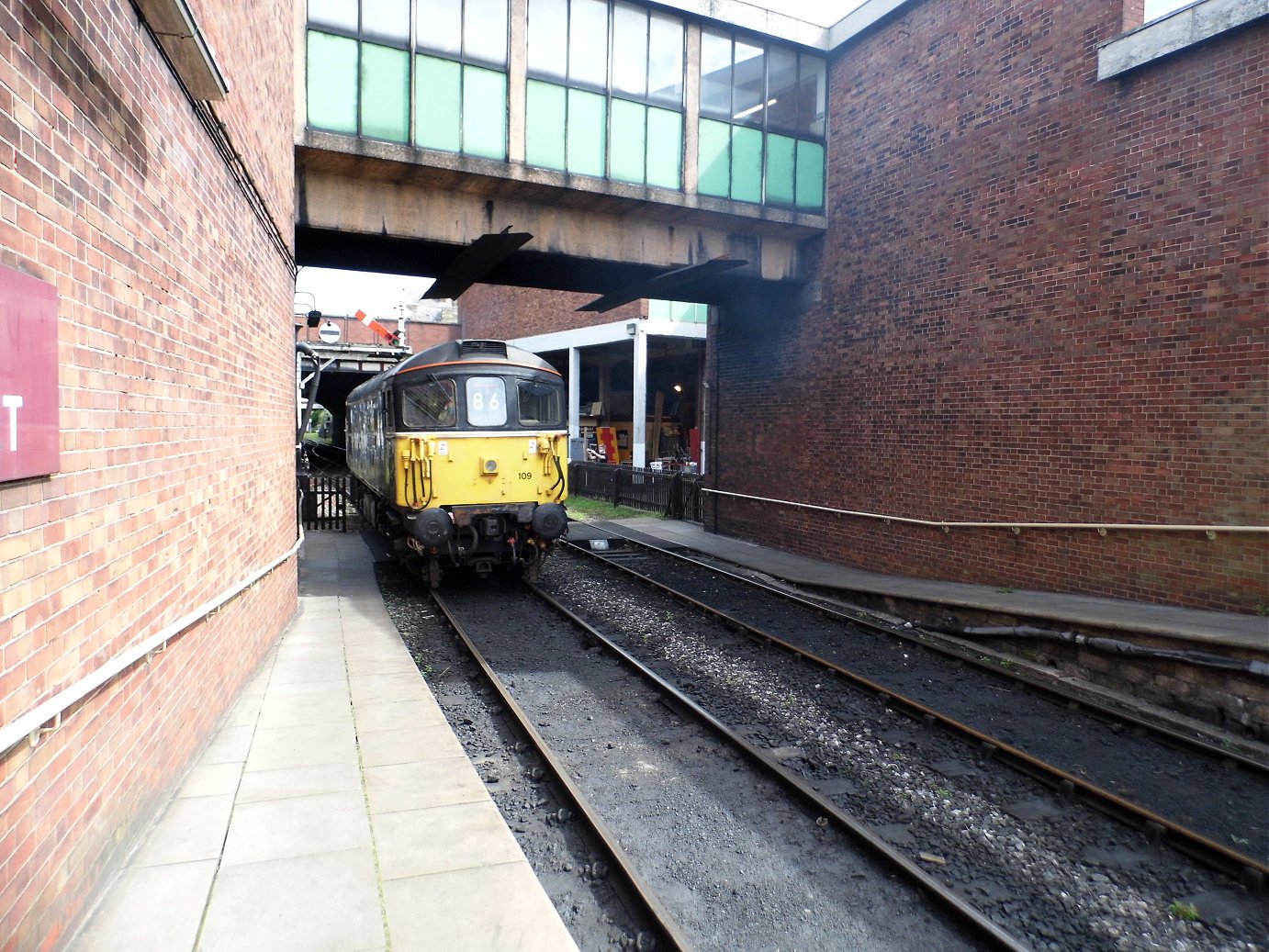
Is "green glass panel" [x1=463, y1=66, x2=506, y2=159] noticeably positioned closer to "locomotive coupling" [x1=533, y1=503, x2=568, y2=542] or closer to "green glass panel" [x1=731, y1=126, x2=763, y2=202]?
"green glass panel" [x1=731, y1=126, x2=763, y2=202]

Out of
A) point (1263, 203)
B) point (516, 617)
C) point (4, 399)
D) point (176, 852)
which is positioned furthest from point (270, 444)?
point (1263, 203)

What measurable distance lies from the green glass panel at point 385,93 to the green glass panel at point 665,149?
3.62 m

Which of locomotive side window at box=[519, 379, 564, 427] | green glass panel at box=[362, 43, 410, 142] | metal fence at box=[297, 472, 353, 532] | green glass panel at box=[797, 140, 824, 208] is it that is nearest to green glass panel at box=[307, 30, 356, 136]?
green glass panel at box=[362, 43, 410, 142]

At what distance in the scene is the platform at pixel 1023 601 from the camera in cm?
689

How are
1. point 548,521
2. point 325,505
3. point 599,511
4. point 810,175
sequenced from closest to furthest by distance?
point 548,521, point 810,175, point 325,505, point 599,511

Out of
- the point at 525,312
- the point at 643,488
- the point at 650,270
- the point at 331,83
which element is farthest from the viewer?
the point at 525,312

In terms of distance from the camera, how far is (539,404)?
10930 millimetres

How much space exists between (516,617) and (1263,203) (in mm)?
8710

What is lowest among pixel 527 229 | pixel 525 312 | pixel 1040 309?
pixel 1040 309

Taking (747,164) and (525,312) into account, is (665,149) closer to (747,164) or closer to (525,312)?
(747,164)

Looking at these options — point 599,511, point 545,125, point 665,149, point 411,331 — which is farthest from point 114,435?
point 411,331

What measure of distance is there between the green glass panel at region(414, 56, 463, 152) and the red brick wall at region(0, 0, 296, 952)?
4739 millimetres

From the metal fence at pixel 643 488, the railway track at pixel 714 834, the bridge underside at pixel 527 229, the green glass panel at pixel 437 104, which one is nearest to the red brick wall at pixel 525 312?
the metal fence at pixel 643 488

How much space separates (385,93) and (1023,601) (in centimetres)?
995
